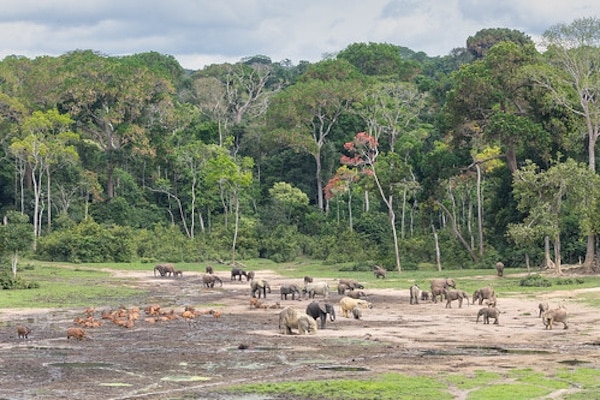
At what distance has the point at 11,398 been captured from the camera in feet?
64.0

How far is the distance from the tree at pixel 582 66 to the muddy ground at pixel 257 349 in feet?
54.1

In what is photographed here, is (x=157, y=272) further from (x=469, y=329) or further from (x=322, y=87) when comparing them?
(x=469, y=329)

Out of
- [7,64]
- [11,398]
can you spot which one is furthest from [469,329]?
[7,64]

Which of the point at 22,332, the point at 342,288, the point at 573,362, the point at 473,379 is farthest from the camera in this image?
the point at 342,288

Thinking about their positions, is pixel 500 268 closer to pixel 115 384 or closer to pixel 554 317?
pixel 554 317

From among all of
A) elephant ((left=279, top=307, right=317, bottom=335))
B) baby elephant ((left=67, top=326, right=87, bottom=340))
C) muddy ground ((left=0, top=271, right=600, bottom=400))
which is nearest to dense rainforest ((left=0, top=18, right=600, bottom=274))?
muddy ground ((left=0, top=271, right=600, bottom=400))

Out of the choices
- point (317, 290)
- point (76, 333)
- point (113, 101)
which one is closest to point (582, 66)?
point (317, 290)

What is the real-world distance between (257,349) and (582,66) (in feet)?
102

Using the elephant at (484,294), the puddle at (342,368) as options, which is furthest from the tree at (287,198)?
the puddle at (342,368)

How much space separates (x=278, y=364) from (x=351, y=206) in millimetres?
56083

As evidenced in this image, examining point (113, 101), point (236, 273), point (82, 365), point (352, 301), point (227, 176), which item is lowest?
point (82, 365)

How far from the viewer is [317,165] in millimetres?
85125

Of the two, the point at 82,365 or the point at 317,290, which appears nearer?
the point at 82,365

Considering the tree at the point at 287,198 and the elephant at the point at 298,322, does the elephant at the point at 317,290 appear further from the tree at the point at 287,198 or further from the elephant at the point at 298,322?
the tree at the point at 287,198
